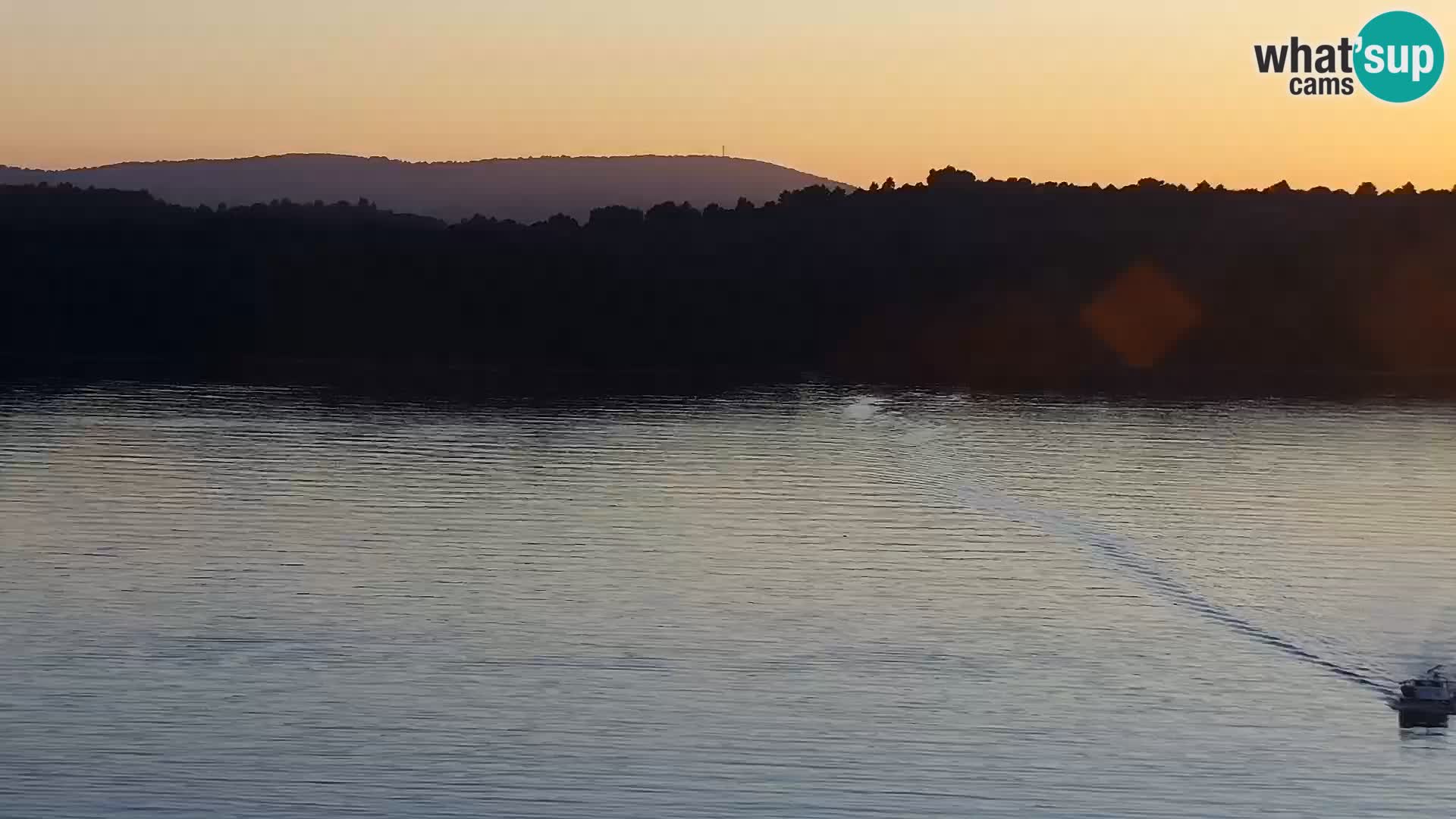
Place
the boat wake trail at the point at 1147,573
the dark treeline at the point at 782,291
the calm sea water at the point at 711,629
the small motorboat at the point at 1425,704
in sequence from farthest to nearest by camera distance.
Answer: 1. the dark treeline at the point at 782,291
2. the boat wake trail at the point at 1147,573
3. the small motorboat at the point at 1425,704
4. the calm sea water at the point at 711,629

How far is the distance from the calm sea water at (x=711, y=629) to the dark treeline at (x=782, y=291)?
183 feet

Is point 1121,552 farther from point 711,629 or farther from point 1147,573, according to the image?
point 711,629

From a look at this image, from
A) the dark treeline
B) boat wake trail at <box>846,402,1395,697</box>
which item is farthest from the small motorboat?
the dark treeline

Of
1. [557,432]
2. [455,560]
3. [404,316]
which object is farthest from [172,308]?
[455,560]

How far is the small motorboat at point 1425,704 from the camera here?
31562 mm

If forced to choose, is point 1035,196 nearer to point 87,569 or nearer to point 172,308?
point 172,308

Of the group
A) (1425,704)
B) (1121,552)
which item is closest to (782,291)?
(1121,552)

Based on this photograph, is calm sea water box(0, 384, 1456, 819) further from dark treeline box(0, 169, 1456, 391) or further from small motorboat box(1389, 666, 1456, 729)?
dark treeline box(0, 169, 1456, 391)

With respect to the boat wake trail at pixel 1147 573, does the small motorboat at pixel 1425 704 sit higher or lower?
higher

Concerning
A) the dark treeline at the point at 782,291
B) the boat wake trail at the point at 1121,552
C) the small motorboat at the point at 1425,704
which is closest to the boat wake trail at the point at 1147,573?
the boat wake trail at the point at 1121,552

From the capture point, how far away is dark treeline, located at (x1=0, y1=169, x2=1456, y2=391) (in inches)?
5256

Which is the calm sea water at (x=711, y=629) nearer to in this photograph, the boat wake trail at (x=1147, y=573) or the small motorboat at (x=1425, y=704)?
the boat wake trail at (x=1147, y=573)

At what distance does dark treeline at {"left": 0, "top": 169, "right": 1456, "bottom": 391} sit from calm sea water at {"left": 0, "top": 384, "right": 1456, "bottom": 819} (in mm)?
55880

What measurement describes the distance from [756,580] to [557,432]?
119 ft
